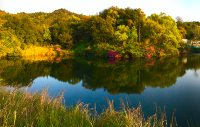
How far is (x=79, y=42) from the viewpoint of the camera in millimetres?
30703

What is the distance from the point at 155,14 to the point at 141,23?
4511mm

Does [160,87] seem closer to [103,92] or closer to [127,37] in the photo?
[103,92]

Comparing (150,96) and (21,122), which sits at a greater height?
(21,122)

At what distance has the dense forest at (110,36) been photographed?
20359 millimetres

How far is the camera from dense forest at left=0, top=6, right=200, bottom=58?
20359mm

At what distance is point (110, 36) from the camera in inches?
894

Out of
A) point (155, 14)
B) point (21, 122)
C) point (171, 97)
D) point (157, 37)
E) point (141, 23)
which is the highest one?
point (155, 14)

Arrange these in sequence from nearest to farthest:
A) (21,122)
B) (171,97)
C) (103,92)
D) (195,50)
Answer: (21,122), (171,97), (103,92), (195,50)

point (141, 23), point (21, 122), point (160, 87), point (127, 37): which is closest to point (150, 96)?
point (160, 87)

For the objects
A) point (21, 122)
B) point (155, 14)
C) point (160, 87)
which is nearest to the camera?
point (21, 122)

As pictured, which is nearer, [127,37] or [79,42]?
[127,37]

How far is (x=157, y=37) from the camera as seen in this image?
67.4 ft

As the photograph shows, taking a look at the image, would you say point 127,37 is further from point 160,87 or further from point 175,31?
point 160,87

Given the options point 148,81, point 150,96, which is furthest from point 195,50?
point 150,96
